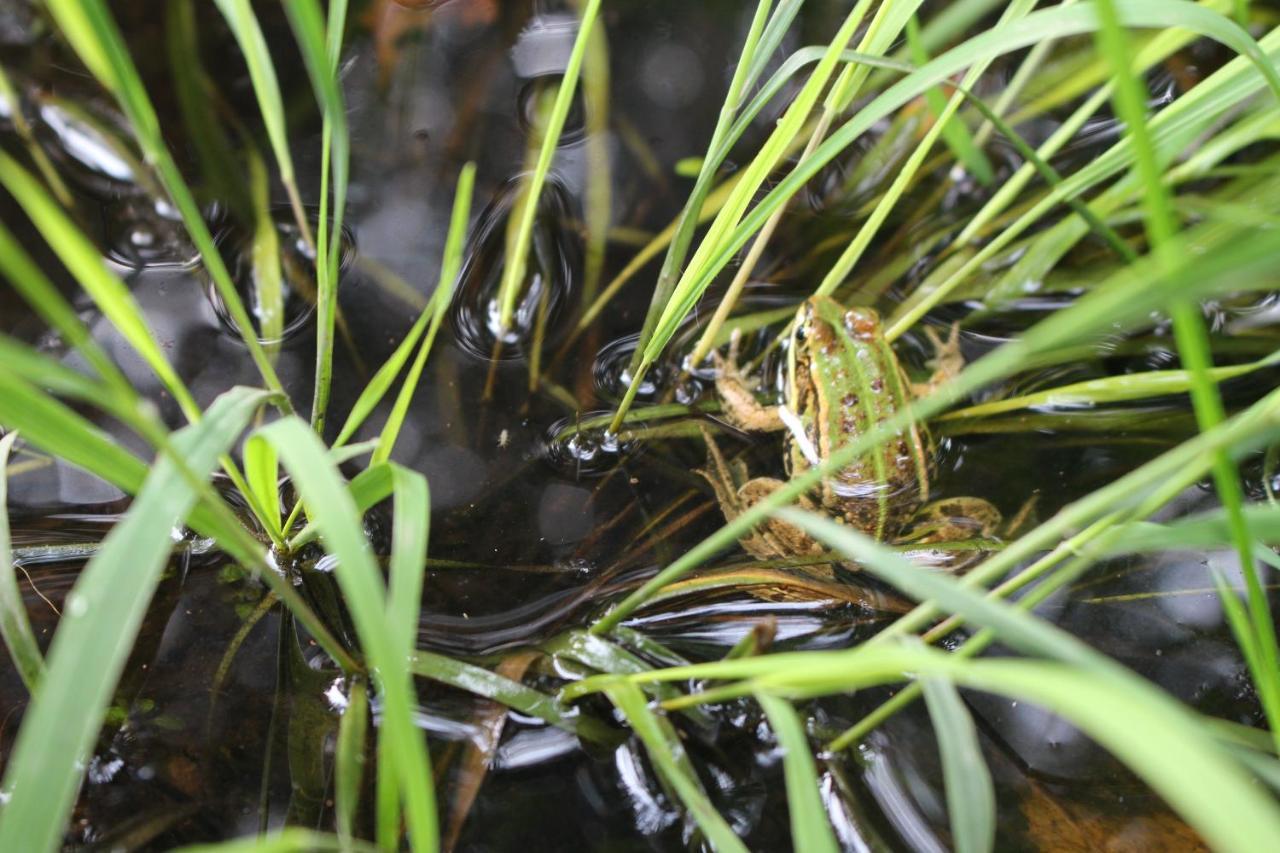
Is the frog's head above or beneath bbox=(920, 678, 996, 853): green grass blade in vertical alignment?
above

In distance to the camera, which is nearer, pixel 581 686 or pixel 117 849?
pixel 117 849

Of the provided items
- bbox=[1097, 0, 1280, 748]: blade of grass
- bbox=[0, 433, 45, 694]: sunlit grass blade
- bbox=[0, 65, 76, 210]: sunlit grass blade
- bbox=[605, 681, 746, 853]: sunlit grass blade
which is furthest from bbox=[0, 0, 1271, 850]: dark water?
bbox=[1097, 0, 1280, 748]: blade of grass

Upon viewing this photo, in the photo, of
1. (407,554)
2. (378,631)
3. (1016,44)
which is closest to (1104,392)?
(1016,44)

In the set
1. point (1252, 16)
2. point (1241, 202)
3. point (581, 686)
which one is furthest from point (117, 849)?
point (1252, 16)

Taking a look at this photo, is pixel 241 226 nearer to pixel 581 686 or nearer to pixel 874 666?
pixel 581 686

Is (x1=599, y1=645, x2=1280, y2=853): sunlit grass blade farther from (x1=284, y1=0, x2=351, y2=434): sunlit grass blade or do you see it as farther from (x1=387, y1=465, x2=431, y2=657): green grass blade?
(x1=284, y1=0, x2=351, y2=434): sunlit grass blade

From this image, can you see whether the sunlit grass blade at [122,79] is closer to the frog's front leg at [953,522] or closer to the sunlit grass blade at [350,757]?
the sunlit grass blade at [350,757]
